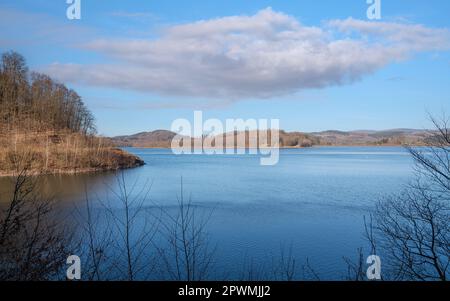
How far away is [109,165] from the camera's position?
Answer: 44.5 m

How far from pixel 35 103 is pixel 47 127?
4.34 m

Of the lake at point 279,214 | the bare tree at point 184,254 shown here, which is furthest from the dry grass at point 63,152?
the bare tree at point 184,254

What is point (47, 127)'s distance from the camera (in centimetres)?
5084

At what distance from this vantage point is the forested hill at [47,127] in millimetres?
39125

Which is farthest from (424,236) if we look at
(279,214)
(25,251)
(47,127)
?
(47,127)

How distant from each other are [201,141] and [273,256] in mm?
73612

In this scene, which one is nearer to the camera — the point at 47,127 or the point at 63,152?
the point at 63,152

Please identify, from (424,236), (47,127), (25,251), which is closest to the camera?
(25,251)

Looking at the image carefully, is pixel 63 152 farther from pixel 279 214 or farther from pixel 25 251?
pixel 25 251

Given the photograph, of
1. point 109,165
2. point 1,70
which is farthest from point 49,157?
point 1,70

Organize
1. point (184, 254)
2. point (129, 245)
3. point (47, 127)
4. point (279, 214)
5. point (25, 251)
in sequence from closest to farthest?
point (25, 251)
point (184, 254)
point (129, 245)
point (279, 214)
point (47, 127)

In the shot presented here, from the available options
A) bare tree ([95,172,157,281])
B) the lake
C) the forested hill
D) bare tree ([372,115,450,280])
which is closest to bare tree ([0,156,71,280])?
bare tree ([95,172,157,281])

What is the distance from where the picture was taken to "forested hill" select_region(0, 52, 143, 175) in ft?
128

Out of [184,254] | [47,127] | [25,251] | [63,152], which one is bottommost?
[184,254]
